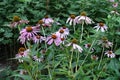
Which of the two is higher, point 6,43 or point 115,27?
point 115,27

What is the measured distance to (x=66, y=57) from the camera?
5.77 feet

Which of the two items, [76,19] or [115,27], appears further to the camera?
[115,27]

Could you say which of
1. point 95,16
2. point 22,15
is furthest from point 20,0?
point 95,16

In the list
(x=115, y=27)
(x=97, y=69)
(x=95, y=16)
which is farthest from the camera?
(x=95, y=16)

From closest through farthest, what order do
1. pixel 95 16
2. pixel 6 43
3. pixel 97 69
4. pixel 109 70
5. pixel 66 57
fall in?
pixel 66 57 → pixel 97 69 → pixel 109 70 → pixel 6 43 → pixel 95 16

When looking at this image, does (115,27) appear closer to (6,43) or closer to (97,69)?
(97,69)

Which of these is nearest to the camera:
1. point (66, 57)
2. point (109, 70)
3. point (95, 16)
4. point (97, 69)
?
point (66, 57)

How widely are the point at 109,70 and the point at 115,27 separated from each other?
588mm

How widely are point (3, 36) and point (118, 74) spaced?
59.6 inches

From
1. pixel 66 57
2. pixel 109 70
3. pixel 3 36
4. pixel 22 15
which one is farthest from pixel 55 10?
pixel 66 57

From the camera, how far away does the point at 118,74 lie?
2.02 m

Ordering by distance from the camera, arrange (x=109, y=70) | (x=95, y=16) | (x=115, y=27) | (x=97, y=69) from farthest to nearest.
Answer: (x=95, y=16), (x=115, y=27), (x=109, y=70), (x=97, y=69)

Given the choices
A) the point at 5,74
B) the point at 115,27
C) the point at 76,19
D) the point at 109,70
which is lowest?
the point at 5,74

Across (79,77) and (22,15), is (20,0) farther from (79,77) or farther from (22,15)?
(79,77)
